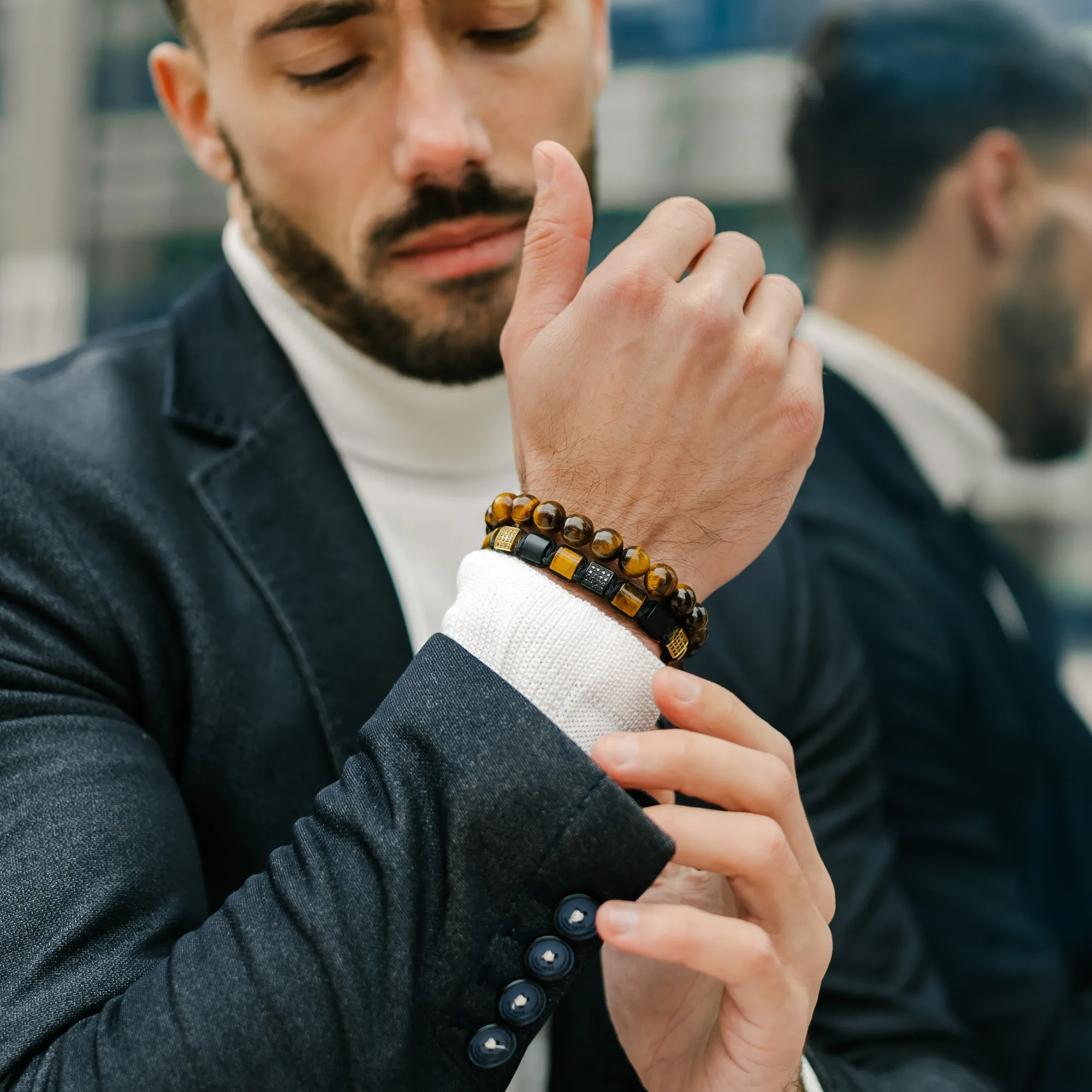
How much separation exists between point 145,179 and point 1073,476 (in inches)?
104

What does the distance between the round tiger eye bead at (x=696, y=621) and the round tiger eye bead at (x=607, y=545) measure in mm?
83

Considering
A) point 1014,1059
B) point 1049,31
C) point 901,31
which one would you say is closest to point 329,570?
point 1014,1059

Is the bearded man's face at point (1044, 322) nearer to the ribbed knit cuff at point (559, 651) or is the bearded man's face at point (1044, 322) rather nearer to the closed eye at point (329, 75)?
Result: the closed eye at point (329, 75)

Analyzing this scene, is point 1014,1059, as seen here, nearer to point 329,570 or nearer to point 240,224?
point 329,570

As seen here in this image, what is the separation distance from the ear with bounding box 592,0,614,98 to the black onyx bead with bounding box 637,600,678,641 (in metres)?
0.86

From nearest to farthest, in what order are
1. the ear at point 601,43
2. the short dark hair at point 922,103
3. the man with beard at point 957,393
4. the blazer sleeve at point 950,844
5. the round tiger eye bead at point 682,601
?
the round tiger eye bead at point 682,601, the ear at point 601,43, the blazer sleeve at point 950,844, the man with beard at point 957,393, the short dark hair at point 922,103

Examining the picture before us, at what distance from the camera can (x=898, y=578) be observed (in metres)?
1.83

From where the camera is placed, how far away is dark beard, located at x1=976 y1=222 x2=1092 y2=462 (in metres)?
2.19

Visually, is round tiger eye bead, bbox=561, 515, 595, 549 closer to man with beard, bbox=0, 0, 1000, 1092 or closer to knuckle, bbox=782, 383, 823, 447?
man with beard, bbox=0, 0, 1000, 1092

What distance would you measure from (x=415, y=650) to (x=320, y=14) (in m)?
0.65

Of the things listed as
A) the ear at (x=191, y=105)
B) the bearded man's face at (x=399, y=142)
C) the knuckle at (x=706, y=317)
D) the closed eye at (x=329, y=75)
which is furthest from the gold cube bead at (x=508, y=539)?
the ear at (x=191, y=105)

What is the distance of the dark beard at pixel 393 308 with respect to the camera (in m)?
1.21

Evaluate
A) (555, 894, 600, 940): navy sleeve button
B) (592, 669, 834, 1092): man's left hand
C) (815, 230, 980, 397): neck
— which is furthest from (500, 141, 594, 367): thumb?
(815, 230, 980, 397): neck

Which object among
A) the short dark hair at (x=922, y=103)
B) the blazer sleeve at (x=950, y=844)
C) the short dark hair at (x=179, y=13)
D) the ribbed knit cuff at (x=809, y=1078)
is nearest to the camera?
the ribbed knit cuff at (x=809, y=1078)
